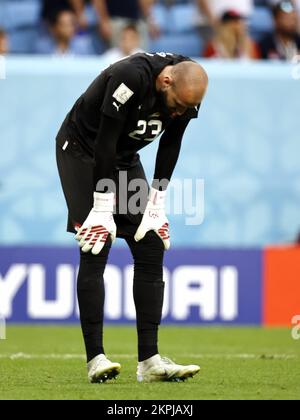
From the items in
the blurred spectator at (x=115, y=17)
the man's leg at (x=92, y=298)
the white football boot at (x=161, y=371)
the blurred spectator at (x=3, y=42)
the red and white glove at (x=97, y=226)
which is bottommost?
the white football boot at (x=161, y=371)

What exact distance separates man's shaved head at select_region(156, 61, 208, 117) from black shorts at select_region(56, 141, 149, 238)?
0.60m

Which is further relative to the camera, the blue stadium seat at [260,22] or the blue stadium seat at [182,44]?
the blue stadium seat at [260,22]

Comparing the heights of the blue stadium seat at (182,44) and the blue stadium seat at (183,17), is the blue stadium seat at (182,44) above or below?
below

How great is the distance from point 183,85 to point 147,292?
1245 mm

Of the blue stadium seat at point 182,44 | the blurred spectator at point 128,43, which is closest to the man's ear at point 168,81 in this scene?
the blurred spectator at point 128,43

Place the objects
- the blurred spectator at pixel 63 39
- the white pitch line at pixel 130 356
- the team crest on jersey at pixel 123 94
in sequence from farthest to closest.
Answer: the blurred spectator at pixel 63 39
the white pitch line at pixel 130 356
the team crest on jersey at pixel 123 94

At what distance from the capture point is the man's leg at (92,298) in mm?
5973

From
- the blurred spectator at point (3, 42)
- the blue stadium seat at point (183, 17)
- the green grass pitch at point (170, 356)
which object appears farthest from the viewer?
the blue stadium seat at point (183, 17)

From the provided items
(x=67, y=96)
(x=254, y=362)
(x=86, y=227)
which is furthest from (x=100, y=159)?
(x=67, y=96)

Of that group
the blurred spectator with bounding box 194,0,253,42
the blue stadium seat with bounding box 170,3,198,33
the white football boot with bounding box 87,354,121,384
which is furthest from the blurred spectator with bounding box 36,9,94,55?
the white football boot with bounding box 87,354,121,384

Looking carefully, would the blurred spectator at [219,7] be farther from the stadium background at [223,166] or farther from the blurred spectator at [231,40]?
the stadium background at [223,166]

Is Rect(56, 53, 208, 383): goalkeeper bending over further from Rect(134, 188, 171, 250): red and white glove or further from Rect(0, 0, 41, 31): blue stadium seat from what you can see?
Rect(0, 0, 41, 31): blue stadium seat

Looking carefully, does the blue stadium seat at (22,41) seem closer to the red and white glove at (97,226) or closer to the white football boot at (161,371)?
the red and white glove at (97,226)

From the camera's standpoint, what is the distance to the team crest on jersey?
570cm
